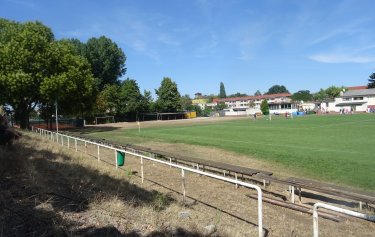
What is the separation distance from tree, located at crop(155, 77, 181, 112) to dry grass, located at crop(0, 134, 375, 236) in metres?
79.7

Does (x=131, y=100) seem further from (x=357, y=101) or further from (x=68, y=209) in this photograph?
(x=357, y=101)

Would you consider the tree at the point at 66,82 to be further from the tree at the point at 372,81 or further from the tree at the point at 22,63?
the tree at the point at 372,81

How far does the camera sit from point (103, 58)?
78.9 m

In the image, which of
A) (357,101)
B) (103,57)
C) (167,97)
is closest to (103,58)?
(103,57)

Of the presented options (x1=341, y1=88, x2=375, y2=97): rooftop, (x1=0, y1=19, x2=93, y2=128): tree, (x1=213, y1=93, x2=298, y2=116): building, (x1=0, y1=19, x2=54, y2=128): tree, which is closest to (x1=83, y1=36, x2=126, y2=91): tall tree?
(x1=0, y1=19, x2=93, y2=128): tree

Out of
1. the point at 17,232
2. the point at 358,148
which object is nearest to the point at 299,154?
the point at 358,148

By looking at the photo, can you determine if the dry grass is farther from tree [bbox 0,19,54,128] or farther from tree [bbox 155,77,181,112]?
tree [bbox 155,77,181,112]

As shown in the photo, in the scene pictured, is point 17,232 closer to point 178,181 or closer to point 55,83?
point 178,181

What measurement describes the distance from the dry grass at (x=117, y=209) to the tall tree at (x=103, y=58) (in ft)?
229

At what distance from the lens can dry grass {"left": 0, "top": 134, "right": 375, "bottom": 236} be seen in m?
4.85

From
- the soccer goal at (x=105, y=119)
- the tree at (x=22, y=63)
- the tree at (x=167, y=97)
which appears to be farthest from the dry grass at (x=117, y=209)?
the tree at (x=167, y=97)

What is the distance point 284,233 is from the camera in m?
6.44

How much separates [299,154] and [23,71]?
2864 centimetres

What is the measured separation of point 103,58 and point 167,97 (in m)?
19.0
